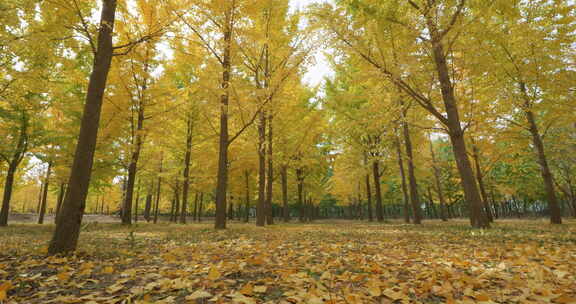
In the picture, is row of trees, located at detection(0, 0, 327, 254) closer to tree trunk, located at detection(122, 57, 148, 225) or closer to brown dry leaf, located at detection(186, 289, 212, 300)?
tree trunk, located at detection(122, 57, 148, 225)

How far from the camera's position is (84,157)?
3.95 m

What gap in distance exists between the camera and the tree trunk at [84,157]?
377cm

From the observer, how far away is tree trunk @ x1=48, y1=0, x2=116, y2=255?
377 centimetres

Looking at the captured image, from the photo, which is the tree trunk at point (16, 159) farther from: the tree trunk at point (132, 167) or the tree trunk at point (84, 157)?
the tree trunk at point (84, 157)

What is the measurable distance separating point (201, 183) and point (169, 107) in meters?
Result: 7.56

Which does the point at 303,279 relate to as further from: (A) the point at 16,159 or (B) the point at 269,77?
(A) the point at 16,159

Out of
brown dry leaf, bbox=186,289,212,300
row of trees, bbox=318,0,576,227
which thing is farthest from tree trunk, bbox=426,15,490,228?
brown dry leaf, bbox=186,289,212,300

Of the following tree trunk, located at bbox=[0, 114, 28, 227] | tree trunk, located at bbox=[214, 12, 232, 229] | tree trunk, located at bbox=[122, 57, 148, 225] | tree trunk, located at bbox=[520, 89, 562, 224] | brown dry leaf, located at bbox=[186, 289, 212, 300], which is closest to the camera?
brown dry leaf, located at bbox=[186, 289, 212, 300]

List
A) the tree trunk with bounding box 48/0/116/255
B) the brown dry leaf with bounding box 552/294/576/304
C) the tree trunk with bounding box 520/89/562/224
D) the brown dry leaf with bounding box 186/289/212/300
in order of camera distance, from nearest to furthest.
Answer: the brown dry leaf with bounding box 552/294/576/304
the brown dry leaf with bounding box 186/289/212/300
the tree trunk with bounding box 48/0/116/255
the tree trunk with bounding box 520/89/562/224

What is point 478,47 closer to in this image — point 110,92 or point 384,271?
point 384,271

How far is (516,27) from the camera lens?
9.14m

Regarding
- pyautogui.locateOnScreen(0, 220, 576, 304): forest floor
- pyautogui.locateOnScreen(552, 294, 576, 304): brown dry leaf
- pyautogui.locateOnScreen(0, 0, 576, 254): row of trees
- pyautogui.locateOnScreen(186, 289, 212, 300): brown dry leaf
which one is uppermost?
pyautogui.locateOnScreen(0, 0, 576, 254): row of trees

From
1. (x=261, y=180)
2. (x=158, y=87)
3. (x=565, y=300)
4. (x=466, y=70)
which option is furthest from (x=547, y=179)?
(x=158, y=87)

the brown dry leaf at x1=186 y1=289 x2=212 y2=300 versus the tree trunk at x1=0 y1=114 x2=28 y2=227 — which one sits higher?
the tree trunk at x1=0 y1=114 x2=28 y2=227
